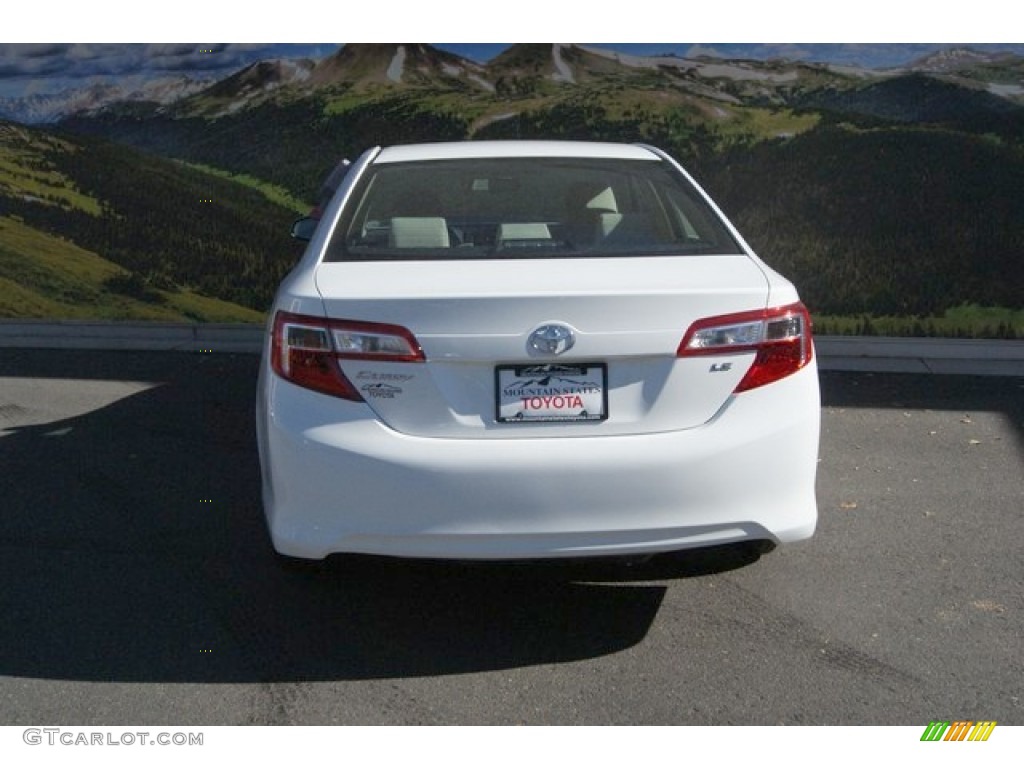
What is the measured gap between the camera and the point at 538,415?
12.9ft

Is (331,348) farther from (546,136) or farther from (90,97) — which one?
(90,97)

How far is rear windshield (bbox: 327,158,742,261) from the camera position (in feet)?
14.9

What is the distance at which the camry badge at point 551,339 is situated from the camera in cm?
389

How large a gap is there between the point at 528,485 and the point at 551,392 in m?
0.28

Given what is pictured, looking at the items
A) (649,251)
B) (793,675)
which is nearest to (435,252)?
(649,251)

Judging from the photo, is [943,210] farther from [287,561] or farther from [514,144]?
[287,561]

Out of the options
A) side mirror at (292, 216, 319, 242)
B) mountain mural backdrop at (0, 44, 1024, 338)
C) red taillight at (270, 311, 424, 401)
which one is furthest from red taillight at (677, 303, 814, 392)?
mountain mural backdrop at (0, 44, 1024, 338)

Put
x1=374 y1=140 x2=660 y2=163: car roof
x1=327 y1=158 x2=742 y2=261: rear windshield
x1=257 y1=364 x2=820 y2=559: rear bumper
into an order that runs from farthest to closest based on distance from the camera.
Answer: x1=374 y1=140 x2=660 y2=163: car roof < x1=327 y1=158 x2=742 y2=261: rear windshield < x1=257 y1=364 x2=820 y2=559: rear bumper

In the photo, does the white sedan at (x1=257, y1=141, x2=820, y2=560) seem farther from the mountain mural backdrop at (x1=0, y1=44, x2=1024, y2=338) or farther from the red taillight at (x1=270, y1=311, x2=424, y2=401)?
the mountain mural backdrop at (x1=0, y1=44, x2=1024, y2=338)

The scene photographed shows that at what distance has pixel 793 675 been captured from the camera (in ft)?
13.5

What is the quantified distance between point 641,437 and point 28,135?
8.38 meters
